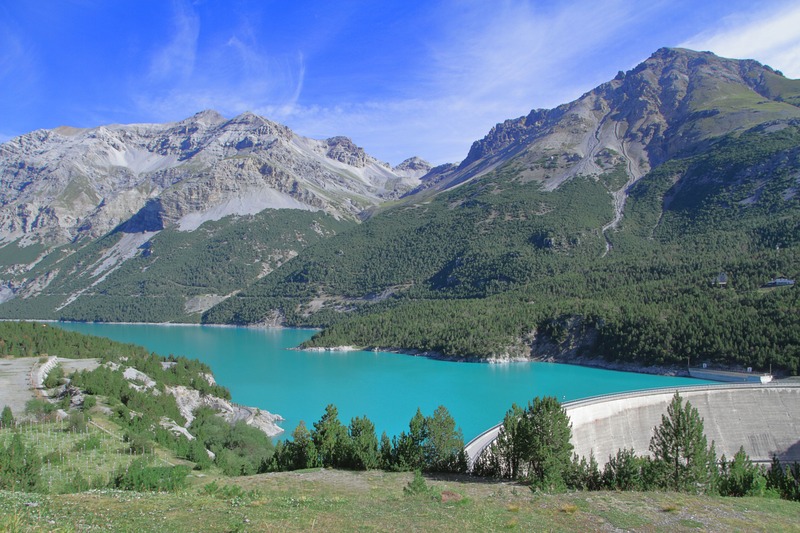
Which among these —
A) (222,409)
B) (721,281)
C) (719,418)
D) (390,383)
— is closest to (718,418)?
(719,418)

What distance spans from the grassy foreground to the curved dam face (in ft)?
59.0

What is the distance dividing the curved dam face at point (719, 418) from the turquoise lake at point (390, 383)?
13.3 m

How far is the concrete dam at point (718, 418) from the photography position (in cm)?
4084

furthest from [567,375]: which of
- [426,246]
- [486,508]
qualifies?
[426,246]

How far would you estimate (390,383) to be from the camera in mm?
78938

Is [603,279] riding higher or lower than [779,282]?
higher

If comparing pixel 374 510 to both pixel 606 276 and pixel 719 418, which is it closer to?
pixel 719 418

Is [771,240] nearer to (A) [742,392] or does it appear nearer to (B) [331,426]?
(A) [742,392]

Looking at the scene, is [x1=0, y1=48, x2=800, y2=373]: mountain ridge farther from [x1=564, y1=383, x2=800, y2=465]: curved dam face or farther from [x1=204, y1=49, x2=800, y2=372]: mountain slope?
[x1=564, y1=383, x2=800, y2=465]: curved dam face

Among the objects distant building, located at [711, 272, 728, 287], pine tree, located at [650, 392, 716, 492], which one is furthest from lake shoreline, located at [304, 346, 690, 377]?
pine tree, located at [650, 392, 716, 492]

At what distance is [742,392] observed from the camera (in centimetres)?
4525

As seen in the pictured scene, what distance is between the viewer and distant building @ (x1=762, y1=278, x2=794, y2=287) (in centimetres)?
8550

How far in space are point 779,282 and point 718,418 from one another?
56.1m

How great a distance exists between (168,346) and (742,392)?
10933 centimetres
